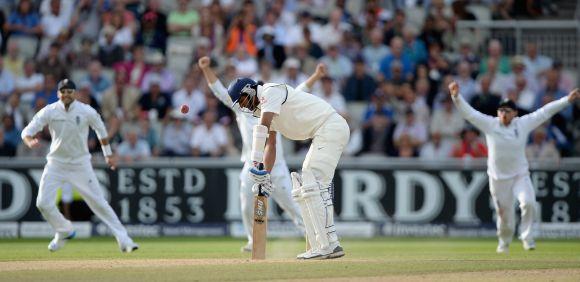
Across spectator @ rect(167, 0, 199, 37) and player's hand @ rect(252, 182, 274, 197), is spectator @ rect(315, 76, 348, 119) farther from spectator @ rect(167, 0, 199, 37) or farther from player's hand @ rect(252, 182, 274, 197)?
player's hand @ rect(252, 182, 274, 197)

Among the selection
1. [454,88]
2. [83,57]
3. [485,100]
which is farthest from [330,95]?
[454,88]

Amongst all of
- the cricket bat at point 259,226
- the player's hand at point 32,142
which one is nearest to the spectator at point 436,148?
the player's hand at point 32,142

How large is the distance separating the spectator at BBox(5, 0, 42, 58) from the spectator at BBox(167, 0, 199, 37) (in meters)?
2.51

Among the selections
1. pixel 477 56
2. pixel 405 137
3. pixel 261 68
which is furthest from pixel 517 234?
pixel 261 68

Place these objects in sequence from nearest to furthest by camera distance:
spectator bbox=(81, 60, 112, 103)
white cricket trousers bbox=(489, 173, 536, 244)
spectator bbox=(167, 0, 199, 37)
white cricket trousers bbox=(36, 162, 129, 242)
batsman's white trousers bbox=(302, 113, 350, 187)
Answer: batsman's white trousers bbox=(302, 113, 350, 187) → white cricket trousers bbox=(36, 162, 129, 242) → white cricket trousers bbox=(489, 173, 536, 244) → spectator bbox=(81, 60, 112, 103) → spectator bbox=(167, 0, 199, 37)

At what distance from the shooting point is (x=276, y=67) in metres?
21.7

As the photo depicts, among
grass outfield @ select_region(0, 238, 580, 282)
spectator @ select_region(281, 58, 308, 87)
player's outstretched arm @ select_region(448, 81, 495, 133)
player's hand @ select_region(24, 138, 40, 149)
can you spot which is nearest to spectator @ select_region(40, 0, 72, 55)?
spectator @ select_region(281, 58, 308, 87)

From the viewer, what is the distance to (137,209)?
19.8 m

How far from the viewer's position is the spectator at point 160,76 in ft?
69.7

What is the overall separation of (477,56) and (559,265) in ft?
35.1

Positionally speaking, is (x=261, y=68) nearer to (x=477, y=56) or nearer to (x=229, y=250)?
(x=477, y=56)

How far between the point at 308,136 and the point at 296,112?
1.08ft

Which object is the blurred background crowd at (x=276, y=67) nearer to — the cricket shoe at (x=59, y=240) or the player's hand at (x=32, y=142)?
the cricket shoe at (x=59, y=240)

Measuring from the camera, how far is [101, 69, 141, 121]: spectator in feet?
67.6
